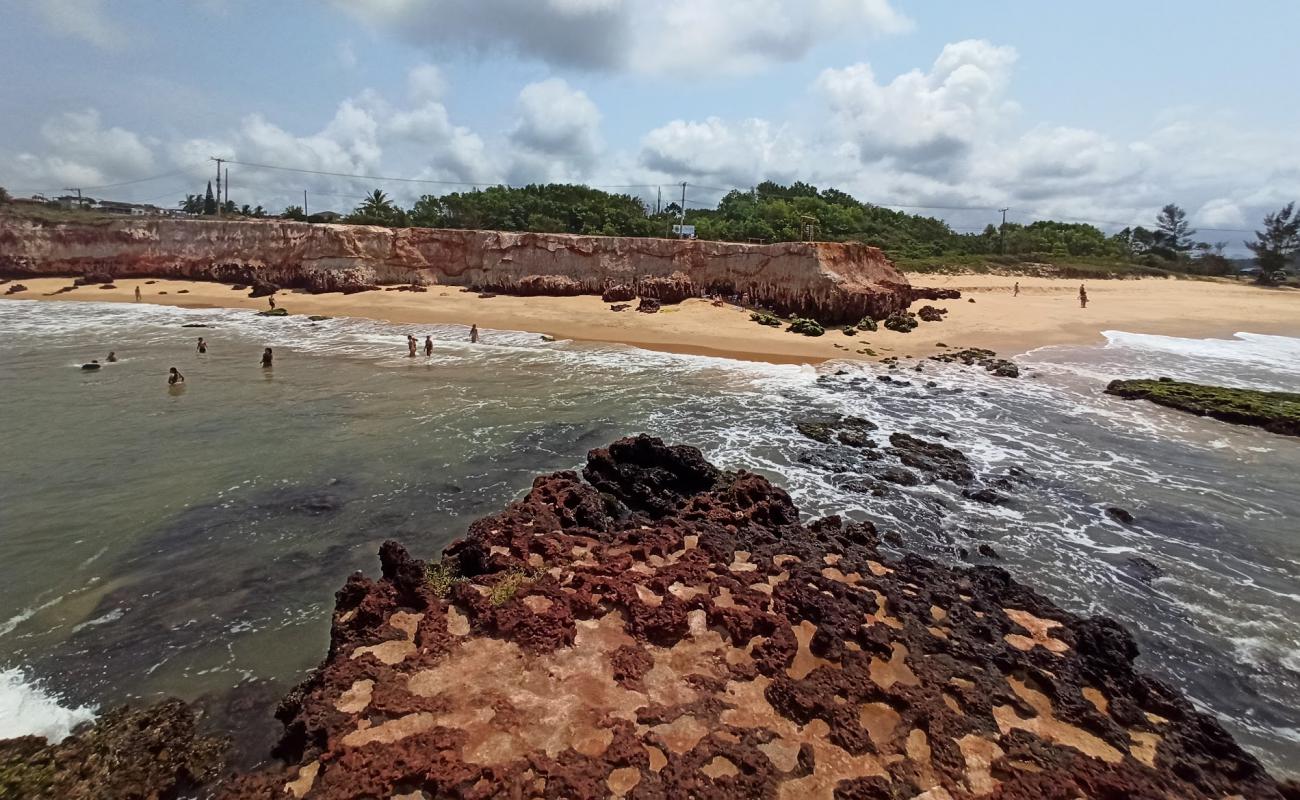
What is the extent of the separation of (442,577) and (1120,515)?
34.8ft

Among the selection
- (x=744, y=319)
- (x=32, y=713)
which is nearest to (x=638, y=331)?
(x=744, y=319)

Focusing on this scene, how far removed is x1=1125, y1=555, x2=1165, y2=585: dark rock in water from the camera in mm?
8205

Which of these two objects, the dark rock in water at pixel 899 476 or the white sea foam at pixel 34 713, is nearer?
the white sea foam at pixel 34 713

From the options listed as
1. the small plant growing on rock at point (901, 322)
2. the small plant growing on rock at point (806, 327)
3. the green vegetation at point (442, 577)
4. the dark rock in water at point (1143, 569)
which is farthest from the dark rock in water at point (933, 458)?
the small plant growing on rock at point (901, 322)

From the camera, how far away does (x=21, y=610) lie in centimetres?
688

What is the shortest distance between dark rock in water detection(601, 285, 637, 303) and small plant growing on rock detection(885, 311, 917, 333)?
12.7 m

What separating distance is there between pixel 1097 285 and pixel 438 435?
158ft

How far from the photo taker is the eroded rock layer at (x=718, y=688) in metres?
4.29

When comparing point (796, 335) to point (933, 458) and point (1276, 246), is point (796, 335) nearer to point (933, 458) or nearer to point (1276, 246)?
point (933, 458)

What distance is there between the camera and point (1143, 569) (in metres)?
8.39

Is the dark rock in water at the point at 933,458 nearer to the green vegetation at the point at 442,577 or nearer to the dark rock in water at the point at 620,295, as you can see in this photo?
the green vegetation at the point at 442,577

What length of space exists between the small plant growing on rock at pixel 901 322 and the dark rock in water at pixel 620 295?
12704mm

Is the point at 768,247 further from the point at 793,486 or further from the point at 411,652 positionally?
the point at 411,652

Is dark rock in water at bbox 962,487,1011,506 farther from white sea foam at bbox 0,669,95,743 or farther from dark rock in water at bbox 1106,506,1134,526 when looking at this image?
white sea foam at bbox 0,669,95,743
